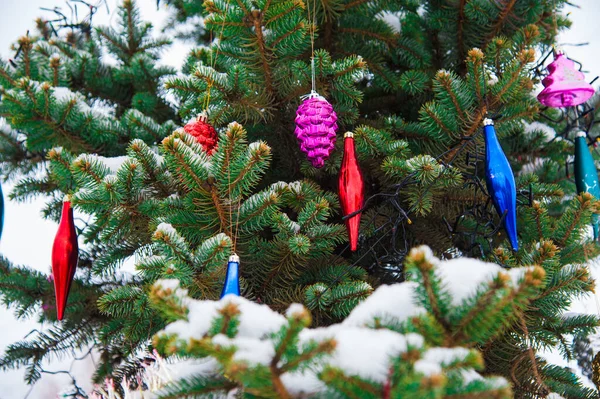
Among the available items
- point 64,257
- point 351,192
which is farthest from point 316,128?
point 64,257

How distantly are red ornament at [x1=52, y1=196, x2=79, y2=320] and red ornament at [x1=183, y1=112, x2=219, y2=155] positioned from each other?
247 millimetres

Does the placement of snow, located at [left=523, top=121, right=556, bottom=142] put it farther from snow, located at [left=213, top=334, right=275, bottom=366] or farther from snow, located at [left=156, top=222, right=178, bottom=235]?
snow, located at [left=213, top=334, right=275, bottom=366]

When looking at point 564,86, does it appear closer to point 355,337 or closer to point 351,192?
point 351,192

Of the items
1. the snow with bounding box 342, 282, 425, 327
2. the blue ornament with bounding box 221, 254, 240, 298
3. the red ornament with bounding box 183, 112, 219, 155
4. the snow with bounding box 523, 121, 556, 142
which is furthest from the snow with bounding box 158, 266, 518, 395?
the snow with bounding box 523, 121, 556, 142

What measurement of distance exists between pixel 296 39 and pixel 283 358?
2.08ft

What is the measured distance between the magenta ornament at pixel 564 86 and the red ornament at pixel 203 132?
0.62 metres

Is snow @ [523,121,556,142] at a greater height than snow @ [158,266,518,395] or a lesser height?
greater

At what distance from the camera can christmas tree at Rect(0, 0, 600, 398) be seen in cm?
45

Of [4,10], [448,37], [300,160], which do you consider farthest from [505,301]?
[4,10]

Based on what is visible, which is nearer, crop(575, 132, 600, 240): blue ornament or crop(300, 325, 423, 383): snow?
crop(300, 325, 423, 383): snow

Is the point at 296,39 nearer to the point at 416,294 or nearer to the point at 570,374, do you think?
the point at 416,294

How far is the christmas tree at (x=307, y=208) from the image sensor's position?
45cm

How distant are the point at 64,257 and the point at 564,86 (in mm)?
946

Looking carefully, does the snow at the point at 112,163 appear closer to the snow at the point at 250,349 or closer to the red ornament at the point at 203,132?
the red ornament at the point at 203,132
